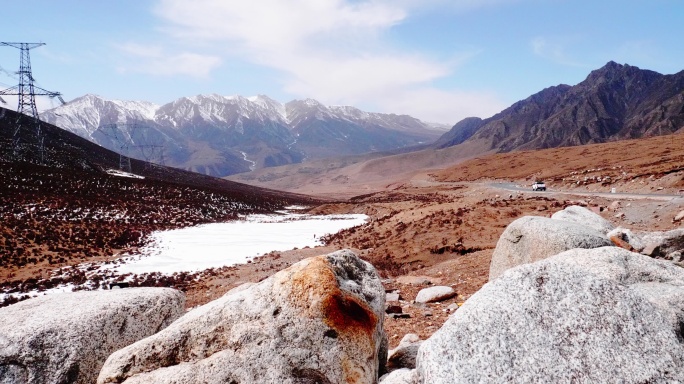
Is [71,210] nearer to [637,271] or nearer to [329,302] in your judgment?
[329,302]

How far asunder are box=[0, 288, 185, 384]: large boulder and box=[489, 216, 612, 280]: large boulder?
8.77 meters

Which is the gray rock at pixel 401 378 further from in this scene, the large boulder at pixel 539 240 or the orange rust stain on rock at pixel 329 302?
the large boulder at pixel 539 240

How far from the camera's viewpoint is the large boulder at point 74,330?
6.08 metres

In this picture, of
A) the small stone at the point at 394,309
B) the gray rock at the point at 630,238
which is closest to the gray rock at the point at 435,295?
the small stone at the point at 394,309

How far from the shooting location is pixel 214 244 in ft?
107

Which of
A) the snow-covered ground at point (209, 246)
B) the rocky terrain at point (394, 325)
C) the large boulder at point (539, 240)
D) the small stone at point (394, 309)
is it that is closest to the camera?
the rocky terrain at point (394, 325)

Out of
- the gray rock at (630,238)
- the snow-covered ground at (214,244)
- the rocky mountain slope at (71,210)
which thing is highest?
the gray rock at (630,238)

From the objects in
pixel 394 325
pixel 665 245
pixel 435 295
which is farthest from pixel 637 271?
pixel 665 245

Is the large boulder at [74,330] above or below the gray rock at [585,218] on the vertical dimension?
below

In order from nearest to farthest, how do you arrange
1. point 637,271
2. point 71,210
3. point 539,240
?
point 637,271 < point 539,240 < point 71,210

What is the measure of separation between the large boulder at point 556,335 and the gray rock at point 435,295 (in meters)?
7.72

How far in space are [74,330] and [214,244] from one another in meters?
27.1

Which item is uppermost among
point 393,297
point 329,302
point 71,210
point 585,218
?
point 585,218

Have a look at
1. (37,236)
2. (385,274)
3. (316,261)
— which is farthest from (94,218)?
(316,261)
